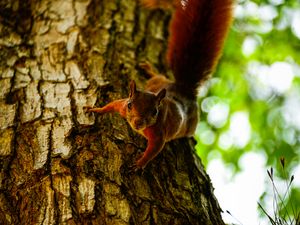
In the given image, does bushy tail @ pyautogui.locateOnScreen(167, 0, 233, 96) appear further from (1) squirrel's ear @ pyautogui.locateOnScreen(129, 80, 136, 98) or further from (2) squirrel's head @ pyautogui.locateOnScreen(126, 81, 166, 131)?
(1) squirrel's ear @ pyautogui.locateOnScreen(129, 80, 136, 98)

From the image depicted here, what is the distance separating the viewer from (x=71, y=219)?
1.46 meters

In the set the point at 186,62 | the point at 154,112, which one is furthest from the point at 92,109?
the point at 186,62

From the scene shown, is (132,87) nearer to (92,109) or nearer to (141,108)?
(141,108)

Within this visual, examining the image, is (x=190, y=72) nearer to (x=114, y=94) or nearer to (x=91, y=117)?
(x=114, y=94)

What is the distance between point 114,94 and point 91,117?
305 mm

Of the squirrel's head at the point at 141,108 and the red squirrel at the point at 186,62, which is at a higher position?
the red squirrel at the point at 186,62

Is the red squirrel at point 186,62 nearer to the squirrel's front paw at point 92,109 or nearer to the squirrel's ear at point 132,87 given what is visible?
the squirrel's ear at point 132,87

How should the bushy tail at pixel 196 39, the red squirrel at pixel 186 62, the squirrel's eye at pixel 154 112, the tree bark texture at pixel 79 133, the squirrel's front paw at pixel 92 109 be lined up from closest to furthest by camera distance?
the tree bark texture at pixel 79 133, the squirrel's front paw at pixel 92 109, the squirrel's eye at pixel 154 112, the red squirrel at pixel 186 62, the bushy tail at pixel 196 39

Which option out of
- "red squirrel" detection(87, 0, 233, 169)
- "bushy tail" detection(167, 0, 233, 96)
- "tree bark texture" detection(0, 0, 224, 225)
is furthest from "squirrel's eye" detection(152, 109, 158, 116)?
"bushy tail" detection(167, 0, 233, 96)

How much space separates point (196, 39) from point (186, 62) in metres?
0.16

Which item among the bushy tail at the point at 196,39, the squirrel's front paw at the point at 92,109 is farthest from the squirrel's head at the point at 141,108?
the bushy tail at the point at 196,39

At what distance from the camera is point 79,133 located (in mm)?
1855

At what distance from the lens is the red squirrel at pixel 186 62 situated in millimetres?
2322

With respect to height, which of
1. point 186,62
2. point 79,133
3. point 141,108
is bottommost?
point 79,133
